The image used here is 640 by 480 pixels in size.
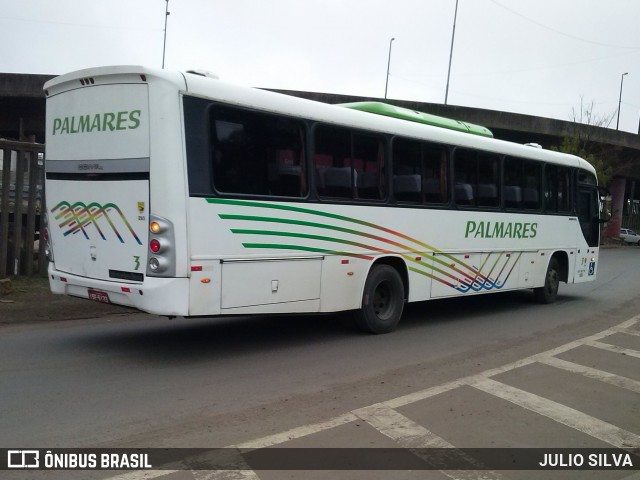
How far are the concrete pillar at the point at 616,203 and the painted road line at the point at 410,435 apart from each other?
4570 centimetres

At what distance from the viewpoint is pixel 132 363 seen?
263 inches

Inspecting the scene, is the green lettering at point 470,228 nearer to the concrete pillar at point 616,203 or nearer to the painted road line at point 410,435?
the painted road line at point 410,435

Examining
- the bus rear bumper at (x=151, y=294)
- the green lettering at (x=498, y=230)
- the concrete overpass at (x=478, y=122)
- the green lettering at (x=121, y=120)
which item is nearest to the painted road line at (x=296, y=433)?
the bus rear bumper at (x=151, y=294)

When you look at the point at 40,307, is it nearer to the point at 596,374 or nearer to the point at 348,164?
the point at 348,164

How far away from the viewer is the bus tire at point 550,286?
12.7 metres

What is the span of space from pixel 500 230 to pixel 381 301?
3273 millimetres

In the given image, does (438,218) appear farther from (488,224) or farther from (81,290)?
(81,290)

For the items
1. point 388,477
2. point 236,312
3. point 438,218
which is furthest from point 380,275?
point 388,477

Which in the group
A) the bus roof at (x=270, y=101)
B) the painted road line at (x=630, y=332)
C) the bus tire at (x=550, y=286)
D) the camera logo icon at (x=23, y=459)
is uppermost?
the bus roof at (x=270, y=101)

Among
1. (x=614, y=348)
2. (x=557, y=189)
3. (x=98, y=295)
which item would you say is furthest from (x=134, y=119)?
(x=557, y=189)

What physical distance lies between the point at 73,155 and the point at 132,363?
2550mm

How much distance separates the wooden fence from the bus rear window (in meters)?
5.76

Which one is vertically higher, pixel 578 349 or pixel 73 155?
pixel 73 155

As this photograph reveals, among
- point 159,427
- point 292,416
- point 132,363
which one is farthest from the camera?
point 132,363
